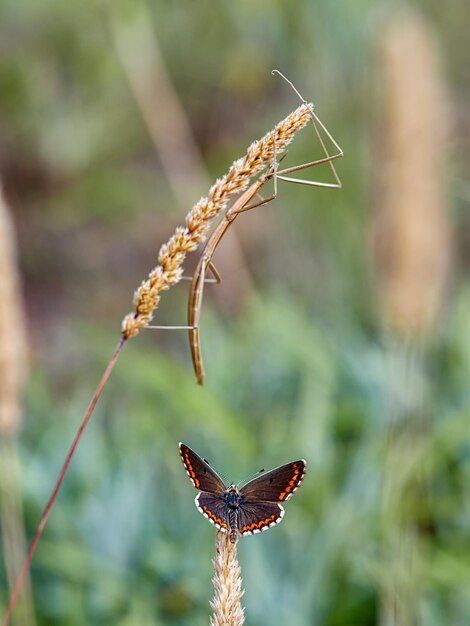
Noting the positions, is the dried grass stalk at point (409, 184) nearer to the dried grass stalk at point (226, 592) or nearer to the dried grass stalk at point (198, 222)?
the dried grass stalk at point (198, 222)

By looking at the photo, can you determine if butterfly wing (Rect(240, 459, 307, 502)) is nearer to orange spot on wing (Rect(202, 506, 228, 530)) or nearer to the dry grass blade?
orange spot on wing (Rect(202, 506, 228, 530))

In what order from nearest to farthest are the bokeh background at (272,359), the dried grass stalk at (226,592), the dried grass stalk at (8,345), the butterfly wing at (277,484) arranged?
the dried grass stalk at (226,592), the butterfly wing at (277,484), the dried grass stalk at (8,345), the bokeh background at (272,359)

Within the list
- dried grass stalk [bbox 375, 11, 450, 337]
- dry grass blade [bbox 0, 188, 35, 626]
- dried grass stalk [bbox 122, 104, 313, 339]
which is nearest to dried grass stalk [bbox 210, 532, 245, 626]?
dried grass stalk [bbox 122, 104, 313, 339]

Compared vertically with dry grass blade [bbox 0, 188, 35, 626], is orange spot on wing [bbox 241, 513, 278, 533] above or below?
below

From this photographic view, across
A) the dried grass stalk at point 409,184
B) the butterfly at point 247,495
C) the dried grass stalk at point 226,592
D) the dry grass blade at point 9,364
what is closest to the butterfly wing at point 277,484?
the butterfly at point 247,495

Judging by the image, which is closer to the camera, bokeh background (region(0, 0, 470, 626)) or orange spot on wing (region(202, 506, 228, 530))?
orange spot on wing (region(202, 506, 228, 530))

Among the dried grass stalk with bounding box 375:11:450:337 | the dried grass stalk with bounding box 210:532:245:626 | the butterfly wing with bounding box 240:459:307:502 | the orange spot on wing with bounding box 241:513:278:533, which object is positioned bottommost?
the dried grass stalk with bounding box 210:532:245:626

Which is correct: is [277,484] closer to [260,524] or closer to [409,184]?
[260,524]

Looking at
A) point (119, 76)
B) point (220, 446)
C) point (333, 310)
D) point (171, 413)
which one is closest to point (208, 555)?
point (220, 446)
